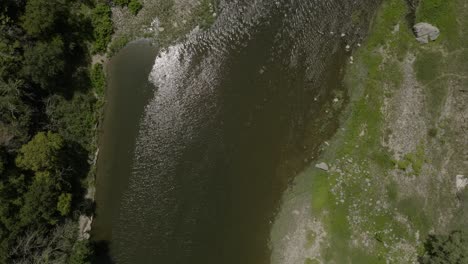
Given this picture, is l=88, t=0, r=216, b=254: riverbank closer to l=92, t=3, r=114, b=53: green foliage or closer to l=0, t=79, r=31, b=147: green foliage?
l=92, t=3, r=114, b=53: green foliage

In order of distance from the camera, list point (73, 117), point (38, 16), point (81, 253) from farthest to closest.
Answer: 1. point (73, 117)
2. point (38, 16)
3. point (81, 253)

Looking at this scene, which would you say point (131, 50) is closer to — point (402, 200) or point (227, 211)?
point (227, 211)

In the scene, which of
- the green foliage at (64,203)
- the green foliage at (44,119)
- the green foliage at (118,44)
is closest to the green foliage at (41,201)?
the green foliage at (44,119)

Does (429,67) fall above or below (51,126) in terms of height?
below

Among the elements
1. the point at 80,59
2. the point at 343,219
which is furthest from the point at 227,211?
the point at 80,59

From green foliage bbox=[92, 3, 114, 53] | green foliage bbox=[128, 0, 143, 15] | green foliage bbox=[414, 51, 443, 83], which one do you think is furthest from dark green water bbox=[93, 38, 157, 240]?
green foliage bbox=[414, 51, 443, 83]

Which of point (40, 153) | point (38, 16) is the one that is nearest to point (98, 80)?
point (38, 16)

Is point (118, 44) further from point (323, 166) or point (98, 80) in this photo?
point (323, 166)
